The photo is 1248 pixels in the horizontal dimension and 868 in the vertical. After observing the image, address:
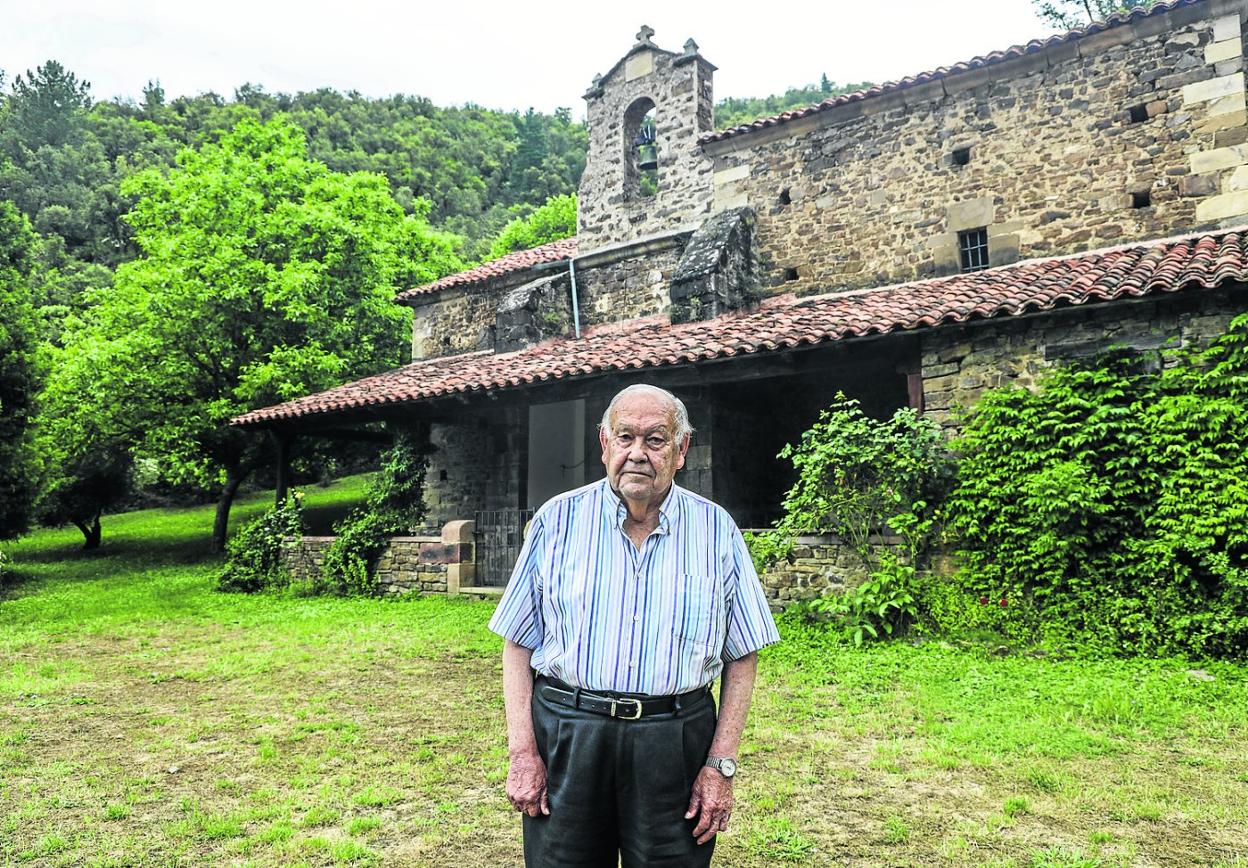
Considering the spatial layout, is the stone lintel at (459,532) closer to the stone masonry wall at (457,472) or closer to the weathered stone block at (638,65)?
the stone masonry wall at (457,472)

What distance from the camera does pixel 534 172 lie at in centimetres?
5016

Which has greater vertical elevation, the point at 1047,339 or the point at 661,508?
the point at 1047,339

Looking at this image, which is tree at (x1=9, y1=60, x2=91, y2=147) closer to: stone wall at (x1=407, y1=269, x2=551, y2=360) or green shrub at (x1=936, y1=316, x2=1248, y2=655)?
stone wall at (x1=407, y1=269, x2=551, y2=360)

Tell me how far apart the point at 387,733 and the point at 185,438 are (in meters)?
13.9

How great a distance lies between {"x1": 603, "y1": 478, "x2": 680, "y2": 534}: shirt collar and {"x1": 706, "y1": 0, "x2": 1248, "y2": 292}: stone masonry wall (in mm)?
10374

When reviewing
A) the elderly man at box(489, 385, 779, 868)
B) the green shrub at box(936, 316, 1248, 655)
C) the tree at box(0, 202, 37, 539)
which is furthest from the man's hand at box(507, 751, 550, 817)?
the tree at box(0, 202, 37, 539)

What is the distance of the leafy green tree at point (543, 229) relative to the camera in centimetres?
3328

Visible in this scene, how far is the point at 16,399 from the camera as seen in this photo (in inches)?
563

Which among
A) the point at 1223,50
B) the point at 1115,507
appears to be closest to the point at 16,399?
the point at 1115,507

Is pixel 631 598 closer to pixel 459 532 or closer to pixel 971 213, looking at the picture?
pixel 459 532

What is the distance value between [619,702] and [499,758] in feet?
9.91

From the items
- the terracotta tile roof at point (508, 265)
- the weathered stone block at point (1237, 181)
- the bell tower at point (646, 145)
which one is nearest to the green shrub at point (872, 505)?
the weathered stone block at point (1237, 181)

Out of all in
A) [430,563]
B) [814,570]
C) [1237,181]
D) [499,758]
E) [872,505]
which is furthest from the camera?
[430,563]

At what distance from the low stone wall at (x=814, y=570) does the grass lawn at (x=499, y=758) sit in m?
0.59
